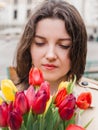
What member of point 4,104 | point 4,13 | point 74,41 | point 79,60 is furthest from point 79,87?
point 4,13

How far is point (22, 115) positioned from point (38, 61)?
0.41m

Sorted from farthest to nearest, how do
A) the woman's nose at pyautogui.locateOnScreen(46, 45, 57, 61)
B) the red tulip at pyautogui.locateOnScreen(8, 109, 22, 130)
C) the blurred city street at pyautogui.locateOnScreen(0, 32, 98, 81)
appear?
1. the blurred city street at pyautogui.locateOnScreen(0, 32, 98, 81)
2. the woman's nose at pyautogui.locateOnScreen(46, 45, 57, 61)
3. the red tulip at pyautogui.locateOnScreen(8, 109, 22, 130)

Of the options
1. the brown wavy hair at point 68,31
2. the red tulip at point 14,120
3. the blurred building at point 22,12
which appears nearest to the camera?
the red tulip at point 14,120

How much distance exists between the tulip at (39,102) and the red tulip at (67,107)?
0.15ft

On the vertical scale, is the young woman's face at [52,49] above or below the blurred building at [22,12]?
above

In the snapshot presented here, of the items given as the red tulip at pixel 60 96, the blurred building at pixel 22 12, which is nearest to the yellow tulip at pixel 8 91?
the red tulip at pixel 60 96

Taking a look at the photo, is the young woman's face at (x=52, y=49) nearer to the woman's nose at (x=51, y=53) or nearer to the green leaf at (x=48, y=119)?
the woman's nose at (x=51, y=53)

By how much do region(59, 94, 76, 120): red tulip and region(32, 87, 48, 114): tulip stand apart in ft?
0.15

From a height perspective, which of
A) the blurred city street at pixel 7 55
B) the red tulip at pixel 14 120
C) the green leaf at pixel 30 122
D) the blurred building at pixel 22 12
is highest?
the red tulip at pixel 14 120

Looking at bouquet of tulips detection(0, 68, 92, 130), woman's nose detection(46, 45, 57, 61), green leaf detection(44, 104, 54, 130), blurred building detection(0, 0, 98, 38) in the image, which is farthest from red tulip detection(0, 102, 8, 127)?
blurred building detection(0, 0, 98, 38)

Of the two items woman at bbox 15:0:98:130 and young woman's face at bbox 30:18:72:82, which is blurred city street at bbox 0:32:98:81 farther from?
young woman's face at bbox 30:18:72:82

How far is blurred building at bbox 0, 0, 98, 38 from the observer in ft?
168

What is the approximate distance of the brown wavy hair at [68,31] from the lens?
1.57 meters

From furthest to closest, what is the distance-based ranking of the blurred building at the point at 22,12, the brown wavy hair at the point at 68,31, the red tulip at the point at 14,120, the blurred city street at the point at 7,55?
the blurred building at the point at 22,12, the blurred city street at the point at 7,55, the brown wavy hair at the point at 68,31, the red tulip at the point at 14,120
